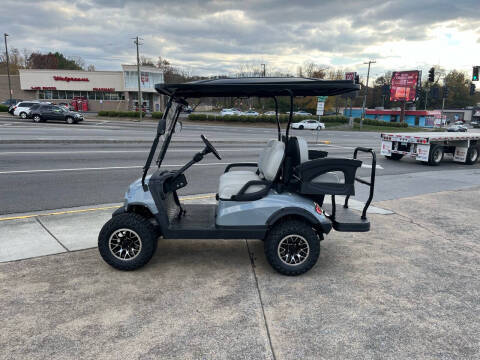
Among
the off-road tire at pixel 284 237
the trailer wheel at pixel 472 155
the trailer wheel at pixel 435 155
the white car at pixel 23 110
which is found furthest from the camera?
the white car at pixel 23 110

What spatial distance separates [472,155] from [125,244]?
15164mm

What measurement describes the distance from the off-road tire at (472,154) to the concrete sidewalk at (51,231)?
14.1 meters

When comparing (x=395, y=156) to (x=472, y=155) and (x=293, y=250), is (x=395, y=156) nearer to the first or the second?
(x=472, y=155)

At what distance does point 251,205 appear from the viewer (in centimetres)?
401

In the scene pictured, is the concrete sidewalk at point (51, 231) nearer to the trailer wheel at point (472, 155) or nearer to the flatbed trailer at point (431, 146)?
the flatbed trailer at point (431, 146)

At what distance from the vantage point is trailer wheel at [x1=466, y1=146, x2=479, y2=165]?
1434 centimetres

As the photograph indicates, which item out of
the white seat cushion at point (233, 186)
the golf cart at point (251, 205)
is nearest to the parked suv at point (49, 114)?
the golf cart at point (251, 205)

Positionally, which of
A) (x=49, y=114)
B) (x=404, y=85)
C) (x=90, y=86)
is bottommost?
(x=49, y=114)

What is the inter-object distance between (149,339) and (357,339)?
1.69 meters

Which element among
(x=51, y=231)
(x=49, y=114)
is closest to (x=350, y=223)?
(x=51, y=231)

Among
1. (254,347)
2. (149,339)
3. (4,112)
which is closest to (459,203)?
(254,347)

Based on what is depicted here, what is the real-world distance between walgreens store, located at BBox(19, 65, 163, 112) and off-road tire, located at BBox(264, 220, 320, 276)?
170 feet

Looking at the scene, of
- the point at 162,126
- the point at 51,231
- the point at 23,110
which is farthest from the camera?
the point at 23,110

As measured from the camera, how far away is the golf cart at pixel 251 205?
12.7ft
